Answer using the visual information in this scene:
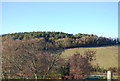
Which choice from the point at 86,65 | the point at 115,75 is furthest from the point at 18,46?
the point at 115,75

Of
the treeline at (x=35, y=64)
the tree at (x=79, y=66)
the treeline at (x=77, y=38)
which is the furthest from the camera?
the treeline at (x=77, y=38)

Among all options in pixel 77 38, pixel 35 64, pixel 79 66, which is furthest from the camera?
pixel 77 38

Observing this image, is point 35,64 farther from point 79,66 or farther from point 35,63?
point 79,66

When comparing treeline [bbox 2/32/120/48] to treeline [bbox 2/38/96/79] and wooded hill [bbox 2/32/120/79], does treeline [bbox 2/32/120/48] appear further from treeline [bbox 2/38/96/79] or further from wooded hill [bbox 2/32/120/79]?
treeline [bbox 2/38/96/79]

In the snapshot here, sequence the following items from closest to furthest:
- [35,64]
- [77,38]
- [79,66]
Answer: [35,64] < [79,66] < [77,38]

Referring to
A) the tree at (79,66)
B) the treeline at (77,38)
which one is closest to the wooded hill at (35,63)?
the tree at (79,66)

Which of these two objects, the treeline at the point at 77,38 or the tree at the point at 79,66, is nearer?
the tree at the point at 79,66

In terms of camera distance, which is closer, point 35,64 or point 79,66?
point 35,64

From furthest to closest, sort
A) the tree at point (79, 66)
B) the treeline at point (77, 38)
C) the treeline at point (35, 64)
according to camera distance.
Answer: the treeline at point (77, 38)
the tree at point (79, 66)
the treeline at point (35, 64)

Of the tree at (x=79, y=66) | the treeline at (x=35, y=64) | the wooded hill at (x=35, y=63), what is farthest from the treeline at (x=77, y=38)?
the treeline at (x=35, y=64)

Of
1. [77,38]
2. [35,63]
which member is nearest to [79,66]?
[35,63]

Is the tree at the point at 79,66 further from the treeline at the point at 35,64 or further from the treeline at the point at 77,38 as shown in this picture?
the treeline at the point at 77,38

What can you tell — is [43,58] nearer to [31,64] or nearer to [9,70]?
[31,64]

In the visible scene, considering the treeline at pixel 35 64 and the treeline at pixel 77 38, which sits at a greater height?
the treeline at pixel 77 38
